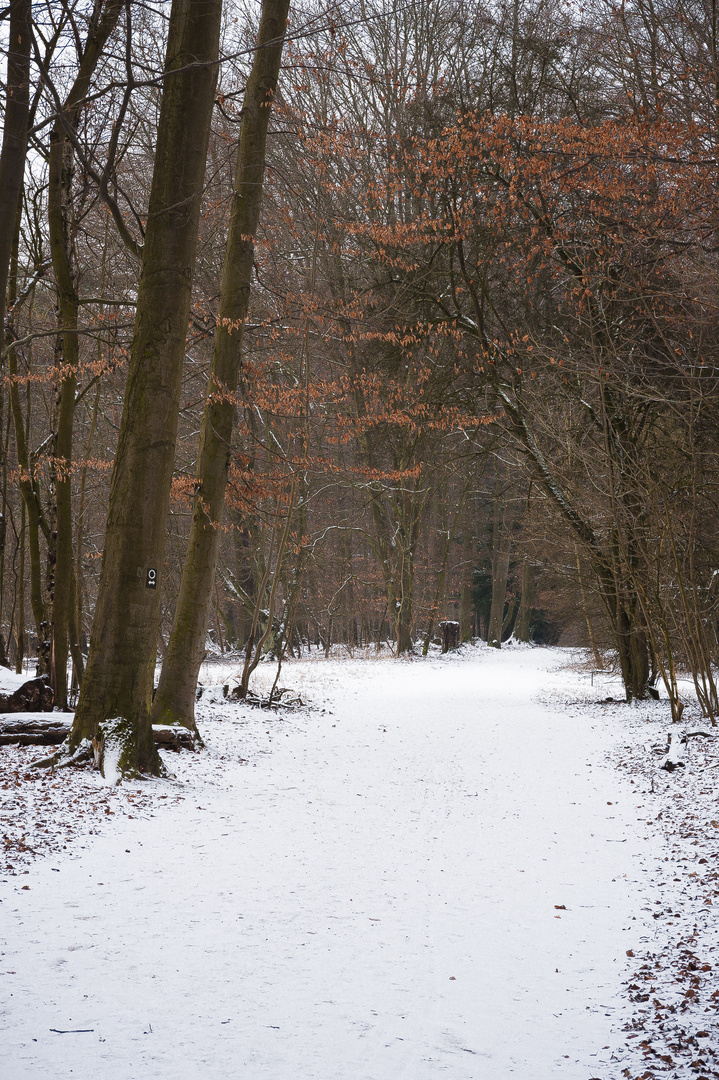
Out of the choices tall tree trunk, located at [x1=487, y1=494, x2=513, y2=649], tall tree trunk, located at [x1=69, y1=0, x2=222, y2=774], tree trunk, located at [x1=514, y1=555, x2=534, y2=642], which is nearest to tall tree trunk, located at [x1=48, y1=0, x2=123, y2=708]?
tall tree trunk, located at [x1=69, y1=0, x2=222, y2=774]

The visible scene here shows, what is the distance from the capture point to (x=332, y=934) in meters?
4.20

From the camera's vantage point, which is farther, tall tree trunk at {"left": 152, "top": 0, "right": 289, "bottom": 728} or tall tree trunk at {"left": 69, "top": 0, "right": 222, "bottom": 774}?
tall tree trunk at {"left": 152, "top": 0, "right": 289, "bottom": 728}

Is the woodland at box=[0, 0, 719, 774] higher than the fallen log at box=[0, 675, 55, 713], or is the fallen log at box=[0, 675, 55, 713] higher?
the woodland at box=[0, 0, 719, 774]

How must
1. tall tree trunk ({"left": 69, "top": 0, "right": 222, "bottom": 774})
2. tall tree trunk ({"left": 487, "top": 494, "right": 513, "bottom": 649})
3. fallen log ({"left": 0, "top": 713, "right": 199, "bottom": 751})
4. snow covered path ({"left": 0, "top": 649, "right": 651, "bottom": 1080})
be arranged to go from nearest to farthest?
snow covered path ({"left": 0, "top": 649, "right": 651, "bottom": 1080}), tall tree trunk ({"left": 69, "top": 0, "right": 222, "bottom": 774}), fallen log ({"left": 0, "top": 713, "right": 199, "bottom": 751}), tall tree trunk ({"left": 487, "top": 494, "right": 513, "bottom": 649})

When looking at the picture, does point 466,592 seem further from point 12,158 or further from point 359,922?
point 359,922

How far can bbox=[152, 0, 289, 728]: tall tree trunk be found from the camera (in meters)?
9.02

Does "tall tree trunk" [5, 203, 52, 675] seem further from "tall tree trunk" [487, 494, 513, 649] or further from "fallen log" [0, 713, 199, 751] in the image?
"tall tree trunk" [487, 494, 513, 649]

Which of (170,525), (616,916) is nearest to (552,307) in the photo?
(170,525)

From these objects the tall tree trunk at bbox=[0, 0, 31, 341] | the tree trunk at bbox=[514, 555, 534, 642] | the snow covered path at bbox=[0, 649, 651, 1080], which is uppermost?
the tall tree trunk at bbox=[0, 0, 31, 341]

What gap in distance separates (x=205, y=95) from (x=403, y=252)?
936 cm

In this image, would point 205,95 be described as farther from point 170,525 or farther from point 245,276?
point 170,525

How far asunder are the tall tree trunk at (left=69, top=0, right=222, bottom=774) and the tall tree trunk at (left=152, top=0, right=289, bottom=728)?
1827 mm

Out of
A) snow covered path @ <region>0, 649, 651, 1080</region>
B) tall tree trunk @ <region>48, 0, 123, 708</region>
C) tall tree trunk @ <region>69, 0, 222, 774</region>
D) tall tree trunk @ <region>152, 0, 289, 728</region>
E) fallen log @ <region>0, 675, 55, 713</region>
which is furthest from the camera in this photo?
tall tree trunk @ <region>48, 0, 123, 708</region>

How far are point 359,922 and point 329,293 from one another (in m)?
16.8
